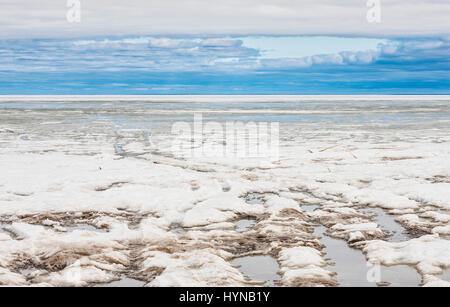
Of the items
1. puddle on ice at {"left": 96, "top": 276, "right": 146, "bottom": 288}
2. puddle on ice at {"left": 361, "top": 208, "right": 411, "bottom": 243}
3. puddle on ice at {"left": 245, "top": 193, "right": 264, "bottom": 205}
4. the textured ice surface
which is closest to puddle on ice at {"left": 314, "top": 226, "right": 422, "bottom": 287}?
the textured ice surface

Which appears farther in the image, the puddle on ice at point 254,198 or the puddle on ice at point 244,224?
the puddle on ice at point 254,198

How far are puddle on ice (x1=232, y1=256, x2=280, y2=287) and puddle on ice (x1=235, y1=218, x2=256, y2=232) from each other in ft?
3.79

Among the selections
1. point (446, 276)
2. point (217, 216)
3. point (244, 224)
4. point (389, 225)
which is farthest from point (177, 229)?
point (446, 276)

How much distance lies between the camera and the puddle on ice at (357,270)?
15.1ft

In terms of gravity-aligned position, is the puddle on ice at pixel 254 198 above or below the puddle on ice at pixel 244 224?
above

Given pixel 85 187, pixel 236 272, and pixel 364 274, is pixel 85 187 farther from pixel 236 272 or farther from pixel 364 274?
pixel 364 274

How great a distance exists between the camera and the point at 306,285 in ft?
14.9

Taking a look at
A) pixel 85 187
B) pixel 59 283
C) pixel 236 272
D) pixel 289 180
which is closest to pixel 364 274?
pixel 236 272

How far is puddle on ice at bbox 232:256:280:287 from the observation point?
4.80 meters

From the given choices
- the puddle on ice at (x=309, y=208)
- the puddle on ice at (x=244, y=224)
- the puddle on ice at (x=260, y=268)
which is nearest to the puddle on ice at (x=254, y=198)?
the puddle on ice at (x=309, y=208)

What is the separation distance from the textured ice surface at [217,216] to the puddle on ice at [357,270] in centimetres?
2

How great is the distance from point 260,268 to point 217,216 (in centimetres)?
207

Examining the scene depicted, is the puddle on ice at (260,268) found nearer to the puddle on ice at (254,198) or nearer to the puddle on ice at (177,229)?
the puddle on ice at (177,229)

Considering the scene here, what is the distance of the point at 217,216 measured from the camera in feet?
23.3
